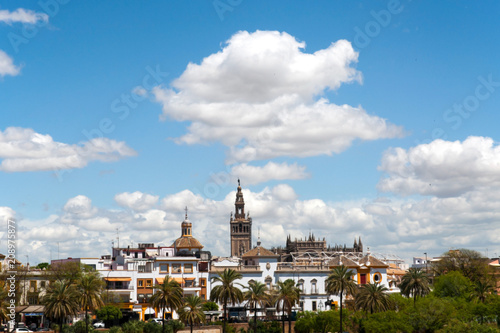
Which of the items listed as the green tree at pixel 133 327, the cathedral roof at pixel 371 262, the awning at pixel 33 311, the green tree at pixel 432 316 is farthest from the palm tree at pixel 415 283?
the awning at pixel 33 311

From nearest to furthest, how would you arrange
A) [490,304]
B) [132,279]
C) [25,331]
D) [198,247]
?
[25,331], [490,304], [132,279], [198,247]

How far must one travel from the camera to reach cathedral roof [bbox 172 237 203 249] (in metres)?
114

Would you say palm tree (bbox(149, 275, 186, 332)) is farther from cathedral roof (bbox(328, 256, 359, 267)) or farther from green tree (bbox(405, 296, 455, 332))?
cathedral roof (bbox(328, 256, 359, 267))

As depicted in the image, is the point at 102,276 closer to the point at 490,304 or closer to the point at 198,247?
the point at 198,247

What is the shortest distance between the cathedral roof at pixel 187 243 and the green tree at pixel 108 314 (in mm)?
24906

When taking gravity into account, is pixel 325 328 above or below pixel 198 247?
below

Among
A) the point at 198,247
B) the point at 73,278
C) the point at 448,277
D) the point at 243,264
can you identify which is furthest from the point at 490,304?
the point at 73,278

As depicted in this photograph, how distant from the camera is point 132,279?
333ft

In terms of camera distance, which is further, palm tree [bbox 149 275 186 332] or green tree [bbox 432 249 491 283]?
green tree [bbox 432 249 491 283]

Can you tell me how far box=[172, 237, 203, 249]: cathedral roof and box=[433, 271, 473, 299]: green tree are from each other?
3979 centimetres

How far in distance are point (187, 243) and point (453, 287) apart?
43869 mm

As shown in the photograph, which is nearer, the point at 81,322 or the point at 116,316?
the point at 81,322

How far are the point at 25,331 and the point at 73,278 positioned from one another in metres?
14.6

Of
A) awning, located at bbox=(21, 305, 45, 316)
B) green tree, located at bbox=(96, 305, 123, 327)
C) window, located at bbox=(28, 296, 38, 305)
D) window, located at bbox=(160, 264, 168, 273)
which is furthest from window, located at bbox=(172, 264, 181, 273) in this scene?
awning, located at bbox=(21, 305, 45, 316)
